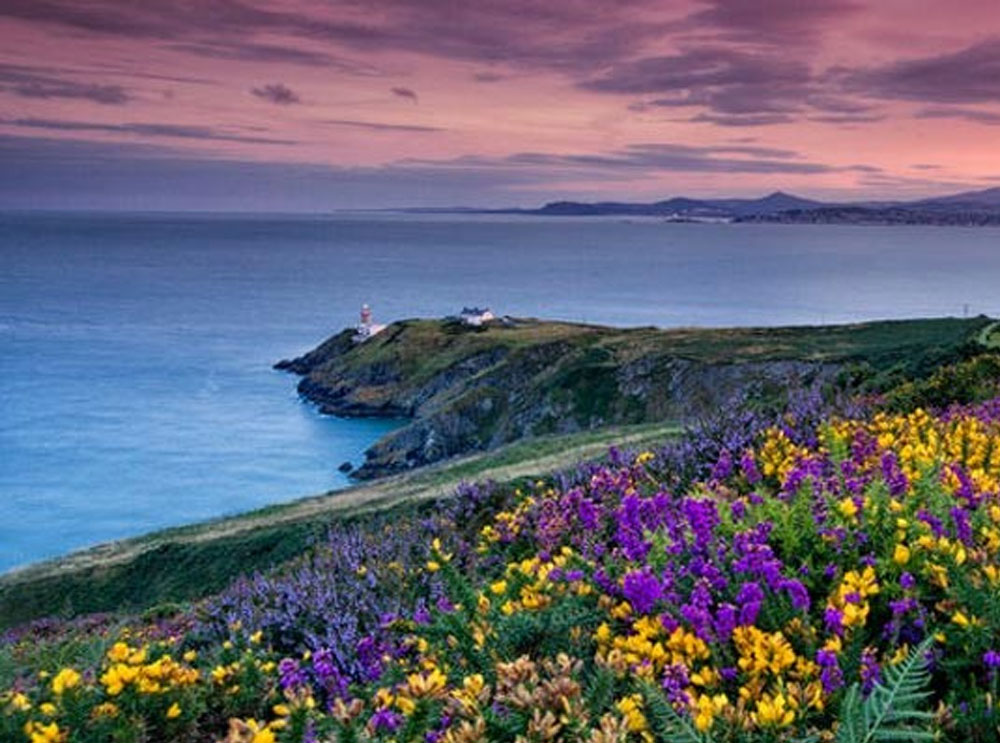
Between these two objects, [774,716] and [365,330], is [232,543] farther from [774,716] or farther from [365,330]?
[365,330]

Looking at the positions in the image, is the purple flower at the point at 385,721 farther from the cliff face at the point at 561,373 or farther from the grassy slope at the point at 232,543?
the cliff face at the point at 561,373

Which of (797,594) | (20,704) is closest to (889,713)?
(797,594)

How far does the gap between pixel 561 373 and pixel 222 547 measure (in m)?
57.0

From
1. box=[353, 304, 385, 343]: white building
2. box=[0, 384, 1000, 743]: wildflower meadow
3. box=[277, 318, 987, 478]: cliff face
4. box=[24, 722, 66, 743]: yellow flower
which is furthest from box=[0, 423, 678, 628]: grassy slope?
box=[353, 304, 385, 343]: white building

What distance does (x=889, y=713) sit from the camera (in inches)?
142

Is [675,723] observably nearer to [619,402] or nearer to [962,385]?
[962,385]

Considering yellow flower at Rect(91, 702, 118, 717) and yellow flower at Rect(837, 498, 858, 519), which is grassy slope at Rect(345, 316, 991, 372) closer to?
yellow flower at Rect(837, 498, 858, 519)

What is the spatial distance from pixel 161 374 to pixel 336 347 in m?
24.6

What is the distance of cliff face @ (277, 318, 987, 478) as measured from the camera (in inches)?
2879

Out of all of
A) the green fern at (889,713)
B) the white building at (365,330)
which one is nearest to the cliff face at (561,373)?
the white building at (365,330)

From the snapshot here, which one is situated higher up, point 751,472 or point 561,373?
point 751,472

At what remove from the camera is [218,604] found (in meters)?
10.8

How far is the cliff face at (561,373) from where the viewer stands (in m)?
73.1

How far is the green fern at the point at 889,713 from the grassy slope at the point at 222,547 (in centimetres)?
2145
